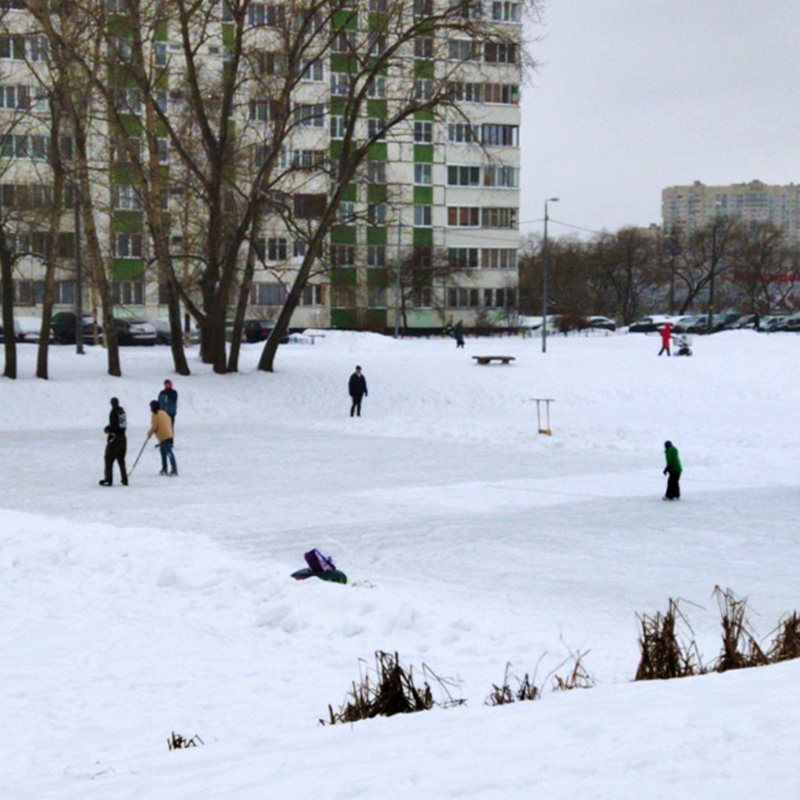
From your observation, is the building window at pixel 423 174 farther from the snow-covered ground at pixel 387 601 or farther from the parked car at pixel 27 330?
the snow-covered ground at pixel 387 601

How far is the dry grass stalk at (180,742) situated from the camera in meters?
7.20

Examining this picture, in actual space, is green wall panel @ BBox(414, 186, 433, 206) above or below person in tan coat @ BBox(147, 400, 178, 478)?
above

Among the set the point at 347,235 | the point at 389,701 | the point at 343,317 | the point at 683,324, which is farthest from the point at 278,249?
the point at 389,701

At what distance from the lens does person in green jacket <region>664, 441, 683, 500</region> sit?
19.5m

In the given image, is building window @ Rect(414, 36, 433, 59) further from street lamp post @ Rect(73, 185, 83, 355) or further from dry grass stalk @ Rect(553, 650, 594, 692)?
dry grass stalk @ Rect(553, 650, 594, 692)

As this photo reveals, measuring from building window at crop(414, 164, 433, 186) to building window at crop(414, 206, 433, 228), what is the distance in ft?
5.20

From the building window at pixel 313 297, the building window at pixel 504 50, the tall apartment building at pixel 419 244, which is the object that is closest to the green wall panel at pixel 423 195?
the tall apartment building at pixel 419 244

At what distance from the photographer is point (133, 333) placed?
173ft

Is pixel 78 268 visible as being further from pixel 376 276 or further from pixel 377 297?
pixel 377 297

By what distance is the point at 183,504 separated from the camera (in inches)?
751

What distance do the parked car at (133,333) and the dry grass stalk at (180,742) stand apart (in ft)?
153

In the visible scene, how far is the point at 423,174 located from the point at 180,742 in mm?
74780


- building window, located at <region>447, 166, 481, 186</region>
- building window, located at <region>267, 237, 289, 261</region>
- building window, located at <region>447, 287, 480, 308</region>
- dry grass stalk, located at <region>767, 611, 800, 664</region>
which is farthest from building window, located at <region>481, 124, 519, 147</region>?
dry grass stalk, located at <region>767, 611, 800, 664</region>

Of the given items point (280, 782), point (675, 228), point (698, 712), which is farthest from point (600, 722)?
point (675, 228)
